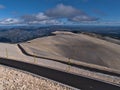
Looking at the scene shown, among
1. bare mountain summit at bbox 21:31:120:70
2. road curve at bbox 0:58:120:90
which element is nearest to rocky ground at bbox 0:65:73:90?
road curve at bbox 0:58:120:90

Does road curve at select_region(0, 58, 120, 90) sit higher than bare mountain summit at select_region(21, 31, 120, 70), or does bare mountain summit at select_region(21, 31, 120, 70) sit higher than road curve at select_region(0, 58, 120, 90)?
road curve at select_region(0, 58, 120, 90)

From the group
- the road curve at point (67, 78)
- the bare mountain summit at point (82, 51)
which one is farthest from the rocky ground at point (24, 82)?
the bare mountain summit at point (82, 51)

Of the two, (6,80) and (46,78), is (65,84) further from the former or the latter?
(6,80)

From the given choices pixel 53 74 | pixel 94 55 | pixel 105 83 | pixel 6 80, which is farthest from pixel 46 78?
pixel 94 55

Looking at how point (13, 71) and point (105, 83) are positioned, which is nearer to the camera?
point (105, 83)

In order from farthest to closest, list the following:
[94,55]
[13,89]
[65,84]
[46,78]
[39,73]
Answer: [94,55]
[39,73]
[46,78]
[65,84]
[13,89]

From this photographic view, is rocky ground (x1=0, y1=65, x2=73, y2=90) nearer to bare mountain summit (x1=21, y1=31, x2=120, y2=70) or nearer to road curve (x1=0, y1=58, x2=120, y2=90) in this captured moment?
road curve (x1=0, y1=58, x2=120, y2=90)
